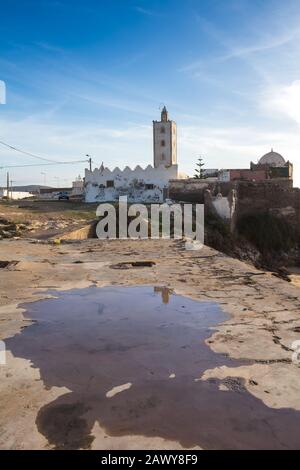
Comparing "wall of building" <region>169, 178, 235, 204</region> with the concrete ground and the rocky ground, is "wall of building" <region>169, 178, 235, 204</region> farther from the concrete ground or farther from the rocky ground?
the concrete ground

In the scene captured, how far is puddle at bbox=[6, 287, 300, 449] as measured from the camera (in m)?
2.79

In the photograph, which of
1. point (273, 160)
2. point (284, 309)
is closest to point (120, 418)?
point (284, 309)

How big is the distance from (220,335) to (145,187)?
1187 inches

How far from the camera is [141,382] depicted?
3502 millimetres

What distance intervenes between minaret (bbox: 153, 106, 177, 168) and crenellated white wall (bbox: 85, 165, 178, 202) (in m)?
17.8

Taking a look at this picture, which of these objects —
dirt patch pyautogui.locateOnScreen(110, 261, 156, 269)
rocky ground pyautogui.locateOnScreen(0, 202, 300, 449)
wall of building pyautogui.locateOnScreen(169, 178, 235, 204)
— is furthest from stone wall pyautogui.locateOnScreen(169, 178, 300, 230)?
dirt patch pyautogui.locateOnScreen(110, 261, 156, 269)

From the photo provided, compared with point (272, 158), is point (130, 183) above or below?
below

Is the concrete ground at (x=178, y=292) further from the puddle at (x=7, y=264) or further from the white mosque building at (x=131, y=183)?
the white mosque building at (x=131, y=183)

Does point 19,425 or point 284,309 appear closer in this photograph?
point 19,425

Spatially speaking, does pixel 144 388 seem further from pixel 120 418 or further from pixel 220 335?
pixel 220 335

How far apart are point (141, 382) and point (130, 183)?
104 feet

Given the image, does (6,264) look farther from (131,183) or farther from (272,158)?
(272,158)

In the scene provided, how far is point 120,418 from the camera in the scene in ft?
9.70

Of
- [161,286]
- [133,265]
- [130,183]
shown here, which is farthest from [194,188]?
[161,286]
